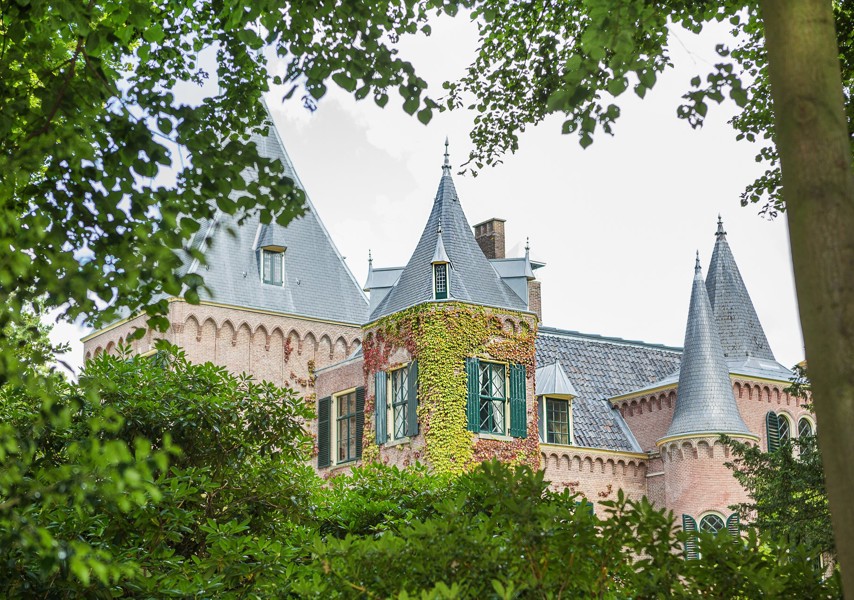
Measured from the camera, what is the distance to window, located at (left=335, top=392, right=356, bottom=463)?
26609mm

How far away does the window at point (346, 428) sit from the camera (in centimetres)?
2661

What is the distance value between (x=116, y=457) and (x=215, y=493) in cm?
699

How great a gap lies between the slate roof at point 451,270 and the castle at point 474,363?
0.14 ft

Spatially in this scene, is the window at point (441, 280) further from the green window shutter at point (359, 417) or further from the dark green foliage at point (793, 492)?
the dark green foliage at point (793, 492)

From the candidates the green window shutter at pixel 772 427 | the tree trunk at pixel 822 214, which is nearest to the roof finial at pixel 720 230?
the green window shutter at pixel 772 427

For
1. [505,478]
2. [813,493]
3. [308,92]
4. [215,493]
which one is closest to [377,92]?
[308,92]

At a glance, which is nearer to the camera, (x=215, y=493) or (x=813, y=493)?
(x=215, y=493)

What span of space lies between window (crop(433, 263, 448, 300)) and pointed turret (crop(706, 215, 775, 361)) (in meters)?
11.2

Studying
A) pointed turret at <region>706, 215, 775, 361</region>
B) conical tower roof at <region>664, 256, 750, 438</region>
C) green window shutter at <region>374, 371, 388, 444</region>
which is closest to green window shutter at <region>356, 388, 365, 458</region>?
green window shutter at <region>374, 371, 388, 444</region>

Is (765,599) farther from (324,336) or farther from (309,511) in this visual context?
(324,336)

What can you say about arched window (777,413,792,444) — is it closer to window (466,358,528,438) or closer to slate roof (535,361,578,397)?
slate roof (535,361,578,397)

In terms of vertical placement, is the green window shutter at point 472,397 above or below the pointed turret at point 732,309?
below

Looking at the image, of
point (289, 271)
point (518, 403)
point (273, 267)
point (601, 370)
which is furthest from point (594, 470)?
point (273, 267)

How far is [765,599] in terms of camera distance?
5586mm
